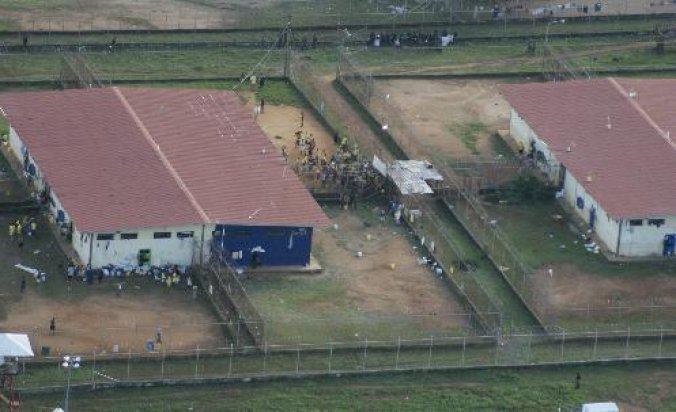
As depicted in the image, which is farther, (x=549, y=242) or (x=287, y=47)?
(x=287, y=47)

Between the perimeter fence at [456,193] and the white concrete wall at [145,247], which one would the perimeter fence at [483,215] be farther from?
the white concrete wall at [145,247]

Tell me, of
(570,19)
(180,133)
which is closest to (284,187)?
(180,133)

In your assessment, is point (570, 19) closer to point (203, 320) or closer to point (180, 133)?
point (180, 133)

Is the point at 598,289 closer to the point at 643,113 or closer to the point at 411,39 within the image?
the point at 643,113

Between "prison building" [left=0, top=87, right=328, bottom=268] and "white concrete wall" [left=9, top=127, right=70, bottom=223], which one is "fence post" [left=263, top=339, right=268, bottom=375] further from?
"white concrete wall" [left=9, top=127, right=70, bottom=223]

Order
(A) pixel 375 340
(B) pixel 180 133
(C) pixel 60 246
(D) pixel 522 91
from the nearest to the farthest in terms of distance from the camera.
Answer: (A) pixel 375 340, (C) pixel 60 246, (B) pixel 180 133, (D) pixel 522 91

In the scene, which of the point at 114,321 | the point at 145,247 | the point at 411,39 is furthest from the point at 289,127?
the point at 114,321
